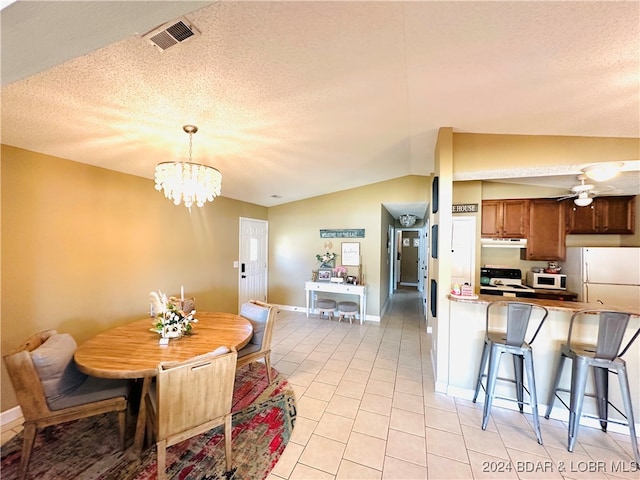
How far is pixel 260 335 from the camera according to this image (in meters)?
2.65

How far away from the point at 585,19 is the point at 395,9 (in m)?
0.90

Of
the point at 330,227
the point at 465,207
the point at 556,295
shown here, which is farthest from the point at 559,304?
the point at 330,227

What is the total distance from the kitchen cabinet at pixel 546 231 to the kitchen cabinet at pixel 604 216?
4.9 inches

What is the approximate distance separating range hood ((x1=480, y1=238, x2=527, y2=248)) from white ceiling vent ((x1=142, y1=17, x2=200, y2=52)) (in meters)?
4.46

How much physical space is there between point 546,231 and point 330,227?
3601mm

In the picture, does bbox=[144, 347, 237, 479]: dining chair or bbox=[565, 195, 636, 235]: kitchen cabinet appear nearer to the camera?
bbox=[144, 347, 237, 479]: dining chair

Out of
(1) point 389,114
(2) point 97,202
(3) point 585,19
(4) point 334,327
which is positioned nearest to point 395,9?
(3) point 585,19

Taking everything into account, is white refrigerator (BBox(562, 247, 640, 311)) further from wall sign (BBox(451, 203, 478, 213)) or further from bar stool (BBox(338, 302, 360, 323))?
bar stool (BBox(338, 302, 360, 323))

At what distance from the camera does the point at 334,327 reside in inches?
174

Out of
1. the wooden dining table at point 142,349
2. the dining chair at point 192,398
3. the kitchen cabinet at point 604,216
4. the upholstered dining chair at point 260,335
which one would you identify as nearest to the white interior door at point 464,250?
the kitchen cabinet at point 604,216

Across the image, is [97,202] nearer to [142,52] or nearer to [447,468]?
[142,52]

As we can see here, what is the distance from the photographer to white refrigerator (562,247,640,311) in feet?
10.2

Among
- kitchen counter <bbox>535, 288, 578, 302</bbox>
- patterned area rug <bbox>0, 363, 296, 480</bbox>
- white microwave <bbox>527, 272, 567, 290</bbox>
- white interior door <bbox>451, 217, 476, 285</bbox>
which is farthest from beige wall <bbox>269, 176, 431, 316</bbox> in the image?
patterned area rug <bbox>0, 363, 296, 480</bbox>

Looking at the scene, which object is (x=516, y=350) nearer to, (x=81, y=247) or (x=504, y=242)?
(x=504, y=242)
